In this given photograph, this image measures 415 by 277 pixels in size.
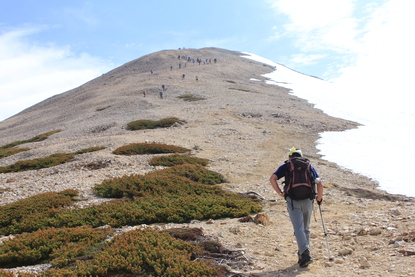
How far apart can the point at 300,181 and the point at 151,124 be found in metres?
29.3

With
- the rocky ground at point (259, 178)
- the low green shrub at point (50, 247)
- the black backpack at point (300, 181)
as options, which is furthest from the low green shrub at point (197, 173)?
the black backpack at point (300, 181)

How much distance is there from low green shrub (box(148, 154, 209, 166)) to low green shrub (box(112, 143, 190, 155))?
2349 millimetres

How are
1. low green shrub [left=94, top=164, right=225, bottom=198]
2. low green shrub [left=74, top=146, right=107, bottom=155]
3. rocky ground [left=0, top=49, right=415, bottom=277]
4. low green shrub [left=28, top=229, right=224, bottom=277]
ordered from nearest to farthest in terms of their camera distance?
low green shrub [left=28, top=229, right=224, bottom=277]
rocky ground [left=0, top=49, right=415, bottom=277]
low green shrub [left=94, top=164, right=225, bottom=198]
low green shrub [left=74, top=146, right=107, bottom=155]

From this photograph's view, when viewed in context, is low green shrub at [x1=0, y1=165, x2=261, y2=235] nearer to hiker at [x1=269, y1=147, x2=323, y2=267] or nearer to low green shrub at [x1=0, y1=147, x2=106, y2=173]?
hiker at [x1=269, y1=147, x2=323, y2=267]

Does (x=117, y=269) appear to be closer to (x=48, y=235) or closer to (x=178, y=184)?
(x=48, y=235)

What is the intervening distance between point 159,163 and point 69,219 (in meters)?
9.23

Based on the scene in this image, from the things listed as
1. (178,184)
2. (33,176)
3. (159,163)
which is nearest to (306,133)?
(159,163)

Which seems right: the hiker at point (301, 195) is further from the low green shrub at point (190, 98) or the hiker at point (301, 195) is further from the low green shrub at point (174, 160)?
the low green shrub at point (190, 98)

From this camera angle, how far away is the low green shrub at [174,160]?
2031 centimetres

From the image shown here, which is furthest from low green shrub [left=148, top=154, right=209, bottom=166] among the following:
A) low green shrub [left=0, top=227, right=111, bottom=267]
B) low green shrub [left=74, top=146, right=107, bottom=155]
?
low green shrub [left=0, top=227, right=111, bottom=267]

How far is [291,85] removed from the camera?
279ft

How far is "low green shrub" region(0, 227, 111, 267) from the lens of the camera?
8.13 m

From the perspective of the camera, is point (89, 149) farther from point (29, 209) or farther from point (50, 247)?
point (50, 247)

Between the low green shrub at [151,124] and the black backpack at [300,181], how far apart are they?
1113 inches
